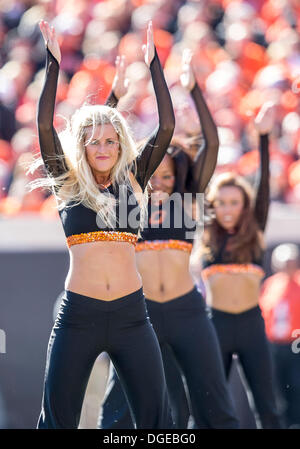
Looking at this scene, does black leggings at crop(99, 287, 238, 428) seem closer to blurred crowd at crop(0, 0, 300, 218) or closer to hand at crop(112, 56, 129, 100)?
hand at crop(112, 56, 129, 100)

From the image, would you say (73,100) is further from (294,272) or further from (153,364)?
(153,364)

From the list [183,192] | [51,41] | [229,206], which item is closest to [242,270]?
[229,206]

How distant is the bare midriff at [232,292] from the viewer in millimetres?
4812

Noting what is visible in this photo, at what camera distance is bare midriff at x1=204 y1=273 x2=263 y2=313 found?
4812mm

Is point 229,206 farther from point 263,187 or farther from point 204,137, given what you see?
point 204,137

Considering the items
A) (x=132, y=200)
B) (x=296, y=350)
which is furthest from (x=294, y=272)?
(x=132, y=200)

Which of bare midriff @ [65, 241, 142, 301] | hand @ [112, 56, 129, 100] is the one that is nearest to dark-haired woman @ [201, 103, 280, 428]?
hand @ [112, 56, 129, 100]

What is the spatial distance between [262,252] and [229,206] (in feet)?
1.14

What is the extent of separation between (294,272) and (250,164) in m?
1.35

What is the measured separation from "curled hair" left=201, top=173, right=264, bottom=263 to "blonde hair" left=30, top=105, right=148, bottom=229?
1479mm

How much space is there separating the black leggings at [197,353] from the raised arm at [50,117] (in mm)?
1020

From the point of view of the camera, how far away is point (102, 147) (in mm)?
3412

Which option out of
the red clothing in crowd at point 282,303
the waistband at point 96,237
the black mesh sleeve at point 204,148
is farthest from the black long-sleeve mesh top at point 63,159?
the red clothing in crowd at point 282,303

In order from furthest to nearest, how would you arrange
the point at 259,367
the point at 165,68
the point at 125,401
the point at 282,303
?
the point at 165,68 < the point at 282,303 < the point at 259,367 < the point at 125,401
